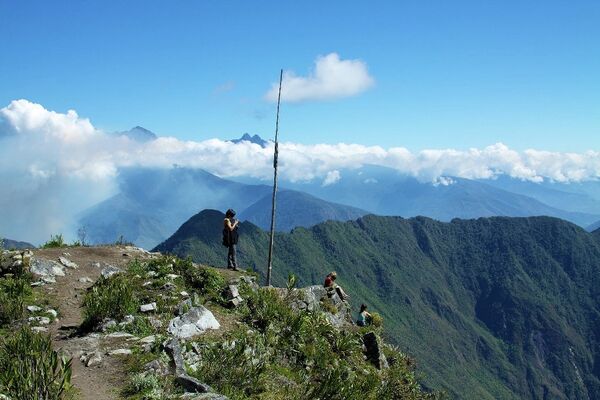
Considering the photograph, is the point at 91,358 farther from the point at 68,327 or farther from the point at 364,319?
the point at 364,319

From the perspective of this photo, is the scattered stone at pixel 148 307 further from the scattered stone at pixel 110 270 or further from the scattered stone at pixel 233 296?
the scattered stone at pixel 110 270

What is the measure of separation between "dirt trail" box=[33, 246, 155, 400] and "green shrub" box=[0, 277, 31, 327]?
100 centimetres

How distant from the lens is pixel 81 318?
54.7 ft

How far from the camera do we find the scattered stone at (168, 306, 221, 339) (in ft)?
49.3

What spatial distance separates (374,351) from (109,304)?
13036 millimetres

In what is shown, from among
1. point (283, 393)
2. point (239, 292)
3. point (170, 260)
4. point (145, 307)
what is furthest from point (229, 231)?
point (283, 393)

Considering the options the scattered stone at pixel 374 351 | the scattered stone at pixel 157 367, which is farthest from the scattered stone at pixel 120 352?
the scattered stone at pixel 374 351

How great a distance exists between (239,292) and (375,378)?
6712mm

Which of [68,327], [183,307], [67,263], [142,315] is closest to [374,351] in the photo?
[183,307]

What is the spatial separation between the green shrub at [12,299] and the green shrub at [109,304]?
85.8 inches

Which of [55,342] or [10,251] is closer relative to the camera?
[55,342]

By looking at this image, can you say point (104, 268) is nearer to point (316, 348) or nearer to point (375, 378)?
point (316, 348)

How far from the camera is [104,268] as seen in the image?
22875 millimetres

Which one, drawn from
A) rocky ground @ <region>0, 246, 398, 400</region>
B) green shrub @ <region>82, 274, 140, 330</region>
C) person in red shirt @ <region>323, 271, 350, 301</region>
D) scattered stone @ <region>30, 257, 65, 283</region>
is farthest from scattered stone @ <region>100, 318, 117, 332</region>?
person in red shirt @ <region>323, 271, 350, 301</region>
